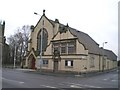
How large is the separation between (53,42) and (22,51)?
37661 mm

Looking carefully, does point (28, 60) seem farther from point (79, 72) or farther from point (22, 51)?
point (22, 51)

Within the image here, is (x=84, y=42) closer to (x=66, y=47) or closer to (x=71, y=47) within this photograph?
(x=71, y=47)

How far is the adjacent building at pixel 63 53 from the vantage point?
43562mm

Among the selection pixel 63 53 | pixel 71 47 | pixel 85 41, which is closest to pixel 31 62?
pixel 63 53

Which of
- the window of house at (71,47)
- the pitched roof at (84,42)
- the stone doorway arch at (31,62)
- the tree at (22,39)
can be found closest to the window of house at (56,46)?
the window of house at (71,47)

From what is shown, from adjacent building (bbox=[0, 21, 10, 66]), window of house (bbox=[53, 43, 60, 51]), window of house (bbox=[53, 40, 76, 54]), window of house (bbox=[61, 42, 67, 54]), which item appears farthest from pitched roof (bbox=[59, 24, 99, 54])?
adjacent building (bbox=[0, 21, 10, 66])

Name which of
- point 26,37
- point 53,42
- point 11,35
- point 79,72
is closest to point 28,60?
point 53,42

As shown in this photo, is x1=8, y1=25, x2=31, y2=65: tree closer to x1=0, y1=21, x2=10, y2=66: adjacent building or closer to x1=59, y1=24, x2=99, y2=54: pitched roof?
x1=0, y1=21, x2=10, y2=66: adjacent building

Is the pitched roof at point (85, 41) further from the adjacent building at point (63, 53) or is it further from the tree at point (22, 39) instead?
the tree at point (22, 39)

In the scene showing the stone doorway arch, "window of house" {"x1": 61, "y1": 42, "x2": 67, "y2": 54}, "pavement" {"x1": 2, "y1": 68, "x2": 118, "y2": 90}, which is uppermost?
"window of house" {"x1": 61, "y1": 42, "x2": 67, "y2": 54}

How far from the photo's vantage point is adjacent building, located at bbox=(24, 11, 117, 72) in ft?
143

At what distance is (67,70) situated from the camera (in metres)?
44.7

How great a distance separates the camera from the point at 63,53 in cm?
4634

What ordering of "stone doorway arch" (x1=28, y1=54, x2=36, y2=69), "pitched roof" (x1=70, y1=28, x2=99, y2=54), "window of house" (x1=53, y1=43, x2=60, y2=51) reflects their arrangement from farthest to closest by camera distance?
"stone doorway arch" (x1=28, y1=54, x2=36, y2=69)
"window of house" (x1=53, y1=43, x2=60, y2=51)
"pitched roof" (x1=70, y1=28, x2=99, y2=54)
